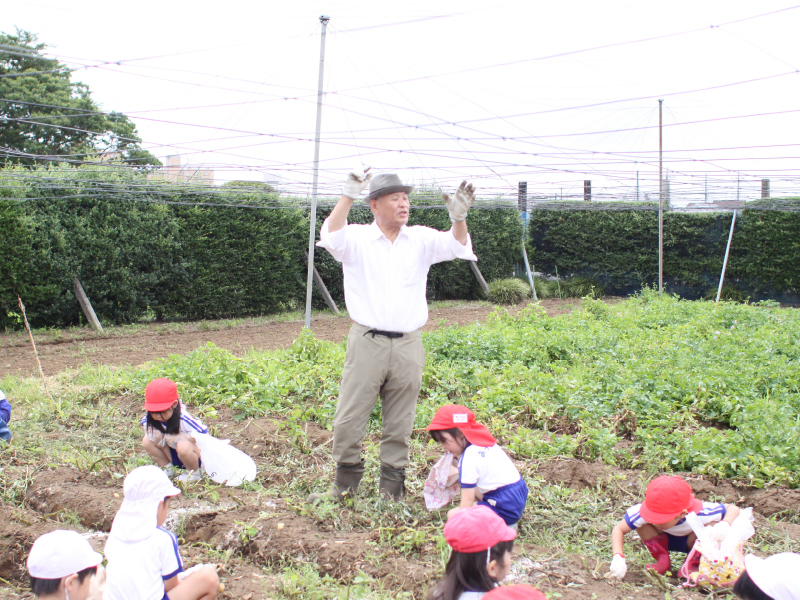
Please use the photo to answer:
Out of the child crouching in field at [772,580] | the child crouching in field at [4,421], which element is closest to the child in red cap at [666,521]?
the child crouching in field at [772,580]

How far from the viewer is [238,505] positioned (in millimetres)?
3746

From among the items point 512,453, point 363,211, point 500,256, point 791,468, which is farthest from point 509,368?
point 500,256

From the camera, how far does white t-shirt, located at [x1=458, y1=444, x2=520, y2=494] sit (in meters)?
3.14

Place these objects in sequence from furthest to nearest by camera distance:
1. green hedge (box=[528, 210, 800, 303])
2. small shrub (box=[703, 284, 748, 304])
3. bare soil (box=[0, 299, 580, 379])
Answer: small shrub (box=[703, 284, 748, 304]) < green hedge (box=[528, 210, 800, 303]) < bare soil (box=[0, 299, 580, 379])

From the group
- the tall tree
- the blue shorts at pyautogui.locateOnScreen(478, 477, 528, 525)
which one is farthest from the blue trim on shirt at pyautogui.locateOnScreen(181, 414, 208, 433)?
the tall tree

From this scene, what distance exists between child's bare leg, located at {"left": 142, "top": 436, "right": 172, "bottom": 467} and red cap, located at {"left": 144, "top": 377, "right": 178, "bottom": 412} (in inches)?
11.8

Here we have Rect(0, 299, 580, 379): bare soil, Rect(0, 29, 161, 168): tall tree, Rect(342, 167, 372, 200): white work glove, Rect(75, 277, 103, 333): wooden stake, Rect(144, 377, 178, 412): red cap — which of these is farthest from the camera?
Rect(0, 29, 161, 168): tall tree

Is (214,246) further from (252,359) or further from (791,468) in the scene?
(791,468)

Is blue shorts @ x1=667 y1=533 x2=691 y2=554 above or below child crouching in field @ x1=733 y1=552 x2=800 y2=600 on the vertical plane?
below

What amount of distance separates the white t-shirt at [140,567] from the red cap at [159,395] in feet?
5.30

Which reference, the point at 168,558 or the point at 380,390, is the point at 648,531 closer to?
the point at 380,390

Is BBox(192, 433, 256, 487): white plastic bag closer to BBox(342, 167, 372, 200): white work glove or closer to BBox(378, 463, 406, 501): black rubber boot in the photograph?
BBox(378, 463, 406, 501): black rubber boot

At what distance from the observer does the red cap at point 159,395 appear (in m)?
3.92

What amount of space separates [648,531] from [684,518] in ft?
0.59
